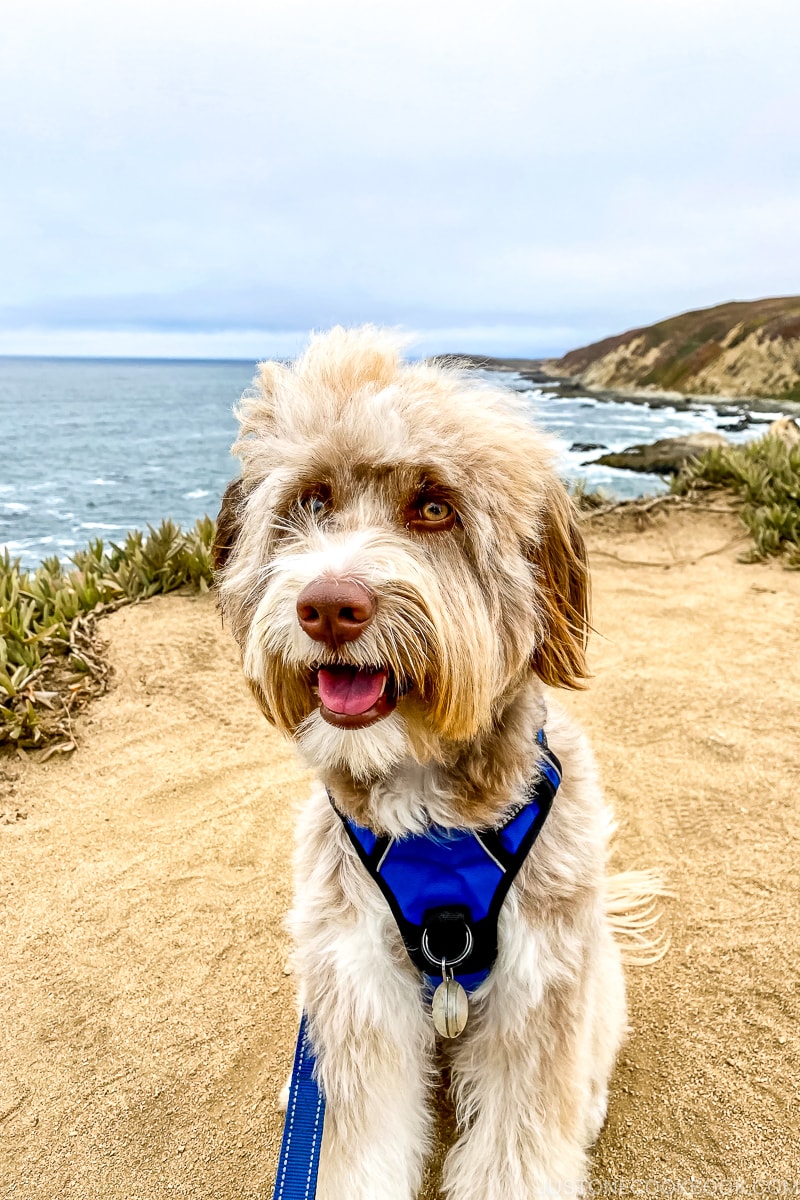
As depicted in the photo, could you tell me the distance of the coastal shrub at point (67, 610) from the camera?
4953 mm

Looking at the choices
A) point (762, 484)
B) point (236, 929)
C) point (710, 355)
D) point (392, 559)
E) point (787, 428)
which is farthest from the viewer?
point (710, 355)

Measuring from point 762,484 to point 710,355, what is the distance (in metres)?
13.3

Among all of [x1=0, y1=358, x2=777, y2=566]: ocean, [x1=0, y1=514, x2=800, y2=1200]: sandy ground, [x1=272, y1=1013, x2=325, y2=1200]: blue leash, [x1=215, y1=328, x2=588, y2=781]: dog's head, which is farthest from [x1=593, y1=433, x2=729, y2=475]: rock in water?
[x1=272, y1=1013, x2=325, y2=1200]: blue leash

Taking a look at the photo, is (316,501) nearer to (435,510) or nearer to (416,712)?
(435,510)

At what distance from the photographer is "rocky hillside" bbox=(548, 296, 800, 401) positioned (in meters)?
18.6

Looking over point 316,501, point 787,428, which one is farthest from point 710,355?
point 316,501

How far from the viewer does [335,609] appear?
5.42 ft

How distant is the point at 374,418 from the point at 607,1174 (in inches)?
97.2

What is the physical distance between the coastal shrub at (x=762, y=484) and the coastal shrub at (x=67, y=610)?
5.47 m

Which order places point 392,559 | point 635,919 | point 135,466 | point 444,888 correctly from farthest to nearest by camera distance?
point 135,466
point 635,919
point 444,888
point 392,559

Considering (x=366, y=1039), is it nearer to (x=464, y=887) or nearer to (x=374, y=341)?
(x=464, y=887)

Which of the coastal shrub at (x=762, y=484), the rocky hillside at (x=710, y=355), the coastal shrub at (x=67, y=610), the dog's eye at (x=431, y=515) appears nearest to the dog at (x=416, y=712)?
the dog's eye at (x=431, y=515)

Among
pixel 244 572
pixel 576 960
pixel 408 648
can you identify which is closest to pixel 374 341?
pixel 244 572

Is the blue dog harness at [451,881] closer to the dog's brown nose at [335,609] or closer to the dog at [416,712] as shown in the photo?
the dog at [416,712]
